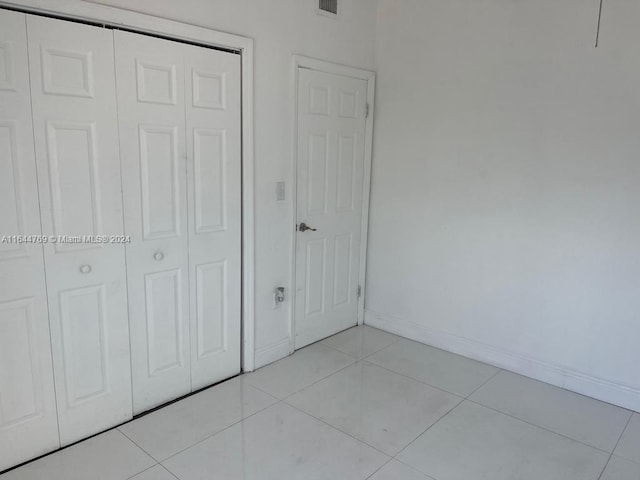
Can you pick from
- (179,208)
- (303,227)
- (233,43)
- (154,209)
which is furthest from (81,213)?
(303,227)

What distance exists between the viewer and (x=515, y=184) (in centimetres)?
310

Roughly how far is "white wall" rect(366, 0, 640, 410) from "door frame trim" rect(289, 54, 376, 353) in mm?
85

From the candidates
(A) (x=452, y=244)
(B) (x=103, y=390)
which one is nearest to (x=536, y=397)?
(A) (x=452, y=244)

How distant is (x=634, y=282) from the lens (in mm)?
2734

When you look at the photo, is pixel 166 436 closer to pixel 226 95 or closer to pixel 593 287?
pixel 226 95

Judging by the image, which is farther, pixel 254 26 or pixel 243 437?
pixel 254 26

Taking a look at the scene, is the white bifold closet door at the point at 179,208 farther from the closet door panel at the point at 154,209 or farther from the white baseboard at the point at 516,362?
the white baseboard at the point at 516,362

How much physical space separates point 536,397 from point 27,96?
3.22 metres

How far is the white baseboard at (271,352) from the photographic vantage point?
3.18 metres

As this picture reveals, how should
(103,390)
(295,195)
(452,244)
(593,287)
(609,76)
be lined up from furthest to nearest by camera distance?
(452,244)
(295,195)
(593,287)
(609,76)
(103,390)

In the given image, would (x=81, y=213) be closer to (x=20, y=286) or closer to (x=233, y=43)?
(x=20, y=286)

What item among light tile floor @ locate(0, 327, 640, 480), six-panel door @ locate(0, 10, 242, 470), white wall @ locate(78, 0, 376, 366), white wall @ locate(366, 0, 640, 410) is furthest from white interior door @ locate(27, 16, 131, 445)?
white wall @ locate(366, 0, 640, 410)

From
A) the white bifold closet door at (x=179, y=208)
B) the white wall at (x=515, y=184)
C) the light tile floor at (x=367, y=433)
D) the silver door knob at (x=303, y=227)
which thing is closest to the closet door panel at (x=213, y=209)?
the white bifold closet door at (x=179, y=208)

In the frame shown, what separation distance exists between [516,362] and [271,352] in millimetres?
1714
